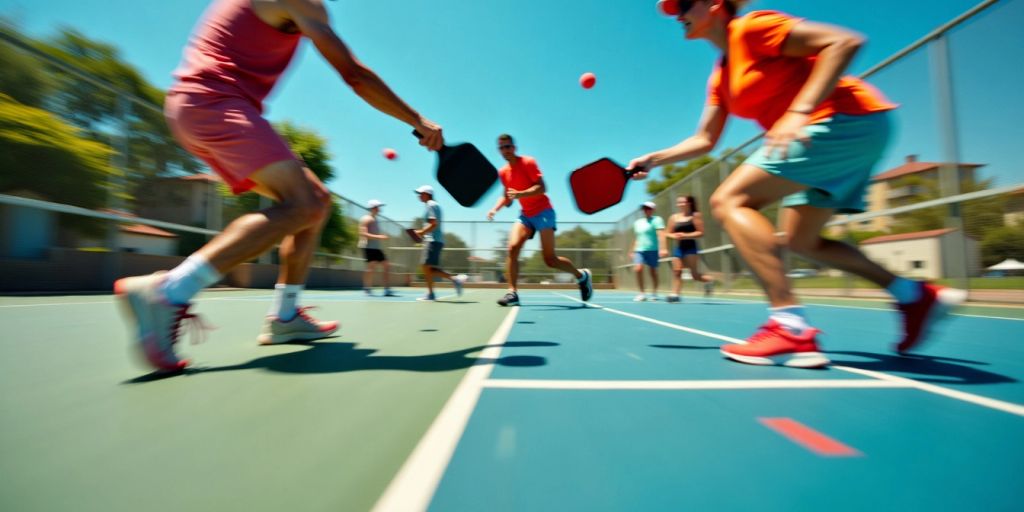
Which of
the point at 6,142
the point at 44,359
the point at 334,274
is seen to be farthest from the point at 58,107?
Answer: the point at 334,274

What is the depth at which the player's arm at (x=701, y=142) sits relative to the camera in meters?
2.32

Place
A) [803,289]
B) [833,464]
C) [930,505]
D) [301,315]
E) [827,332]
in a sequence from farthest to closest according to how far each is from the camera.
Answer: [803,289], [827,332], [301,315], [833,464], [930,505]

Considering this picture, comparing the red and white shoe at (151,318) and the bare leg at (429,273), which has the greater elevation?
the bare leg at (429,273)

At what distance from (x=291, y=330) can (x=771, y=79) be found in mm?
2570

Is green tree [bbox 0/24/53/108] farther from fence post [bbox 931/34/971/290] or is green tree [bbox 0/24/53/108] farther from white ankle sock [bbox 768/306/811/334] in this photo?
fence post [bbox 931/34/971/290]

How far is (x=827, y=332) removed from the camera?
272cm

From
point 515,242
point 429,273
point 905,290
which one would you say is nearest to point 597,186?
point 905,290

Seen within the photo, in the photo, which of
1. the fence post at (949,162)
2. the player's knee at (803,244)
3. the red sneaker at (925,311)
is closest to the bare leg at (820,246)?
the player's knee at (803,244)

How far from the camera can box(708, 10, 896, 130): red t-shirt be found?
1753mm

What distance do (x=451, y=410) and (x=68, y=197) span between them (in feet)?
25.1

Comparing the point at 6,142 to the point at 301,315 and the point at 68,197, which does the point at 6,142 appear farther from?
the point at 301,315

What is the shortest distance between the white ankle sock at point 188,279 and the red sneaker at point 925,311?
9.09 ft

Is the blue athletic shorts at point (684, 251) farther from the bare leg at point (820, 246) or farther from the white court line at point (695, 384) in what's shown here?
the white court line at point (695, 384)

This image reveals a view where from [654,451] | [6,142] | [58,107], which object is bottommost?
[654,451]
